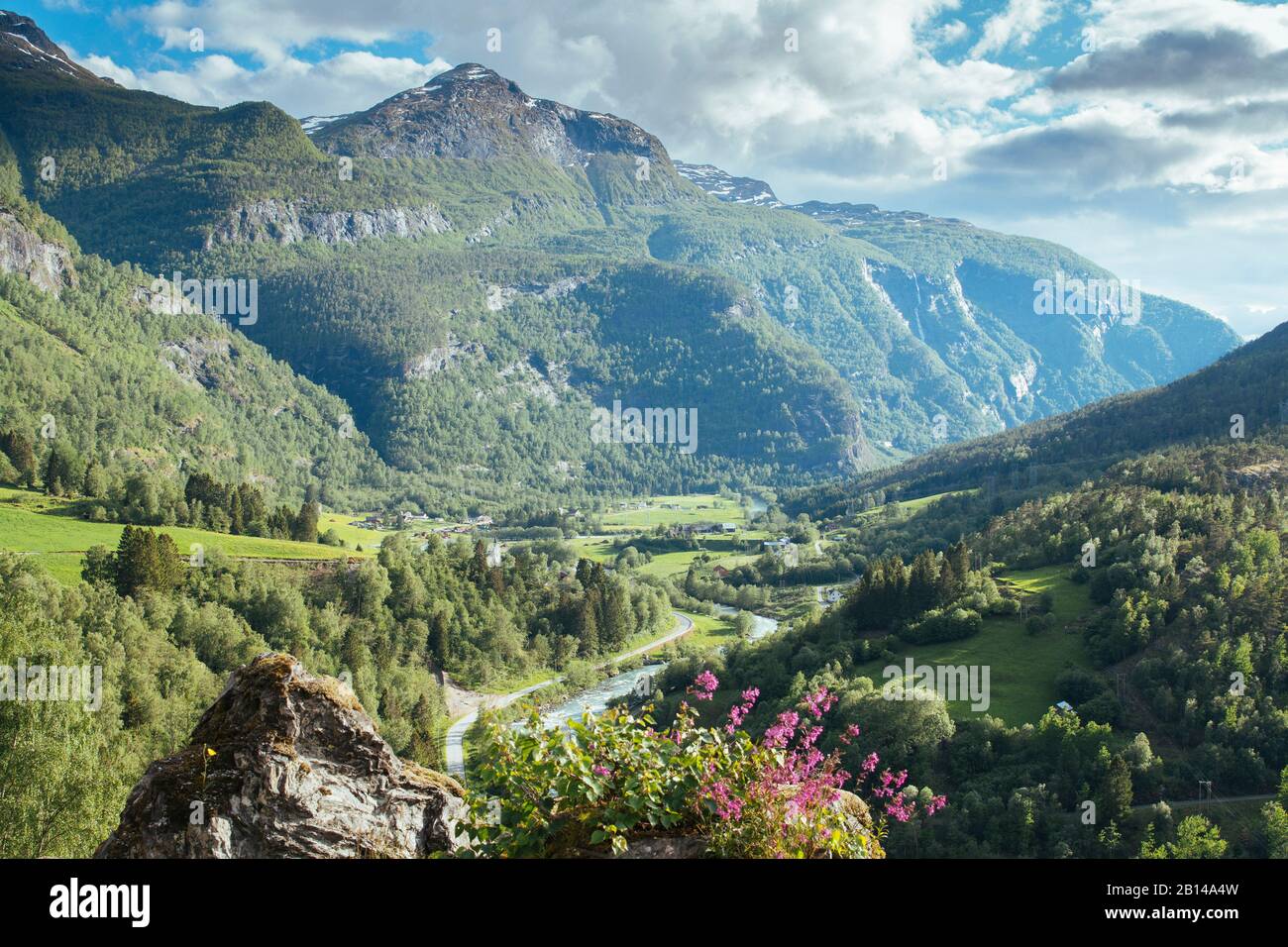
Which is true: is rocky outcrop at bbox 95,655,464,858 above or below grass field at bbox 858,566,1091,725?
above

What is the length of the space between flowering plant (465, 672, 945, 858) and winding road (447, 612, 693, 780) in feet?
153

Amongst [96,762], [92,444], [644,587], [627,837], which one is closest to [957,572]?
[644,587]

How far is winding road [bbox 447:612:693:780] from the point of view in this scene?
3312 inches

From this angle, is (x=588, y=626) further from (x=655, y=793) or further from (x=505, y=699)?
(x=655, y=793)

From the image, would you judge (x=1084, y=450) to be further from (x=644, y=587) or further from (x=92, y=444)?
(x=92, y=444)

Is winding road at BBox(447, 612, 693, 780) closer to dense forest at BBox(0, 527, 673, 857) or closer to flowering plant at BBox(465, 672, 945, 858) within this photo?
dense forest at BBox(0, 527, 673, 857)

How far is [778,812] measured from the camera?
26.2 ft

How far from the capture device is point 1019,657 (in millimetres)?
85562

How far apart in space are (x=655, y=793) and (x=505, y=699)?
10042 cm

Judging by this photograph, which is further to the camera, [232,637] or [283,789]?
[232,637]

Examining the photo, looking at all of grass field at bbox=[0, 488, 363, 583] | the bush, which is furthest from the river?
grass field at bbox=[0, 488, 363, 583]

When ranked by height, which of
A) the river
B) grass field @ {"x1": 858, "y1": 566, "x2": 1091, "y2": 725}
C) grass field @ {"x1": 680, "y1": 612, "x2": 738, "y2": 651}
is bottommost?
the river

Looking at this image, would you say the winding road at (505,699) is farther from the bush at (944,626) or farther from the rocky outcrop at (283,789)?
the rocky outcrop at (283,789)

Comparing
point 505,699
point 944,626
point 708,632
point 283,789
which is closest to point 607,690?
point 505,699
